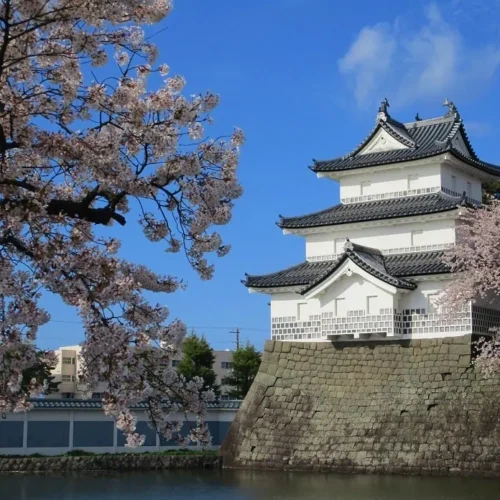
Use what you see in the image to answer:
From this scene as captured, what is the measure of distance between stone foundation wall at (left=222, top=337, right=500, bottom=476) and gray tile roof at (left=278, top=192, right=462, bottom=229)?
12.2ft

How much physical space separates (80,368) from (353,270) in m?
17.0

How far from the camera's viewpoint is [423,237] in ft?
80.8

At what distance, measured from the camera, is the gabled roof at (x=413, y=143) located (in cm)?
2561

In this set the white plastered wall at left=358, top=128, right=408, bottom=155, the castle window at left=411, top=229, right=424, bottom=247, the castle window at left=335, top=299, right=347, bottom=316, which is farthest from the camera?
the white plastered wall at left=358, top=128, right=408, bottom=155

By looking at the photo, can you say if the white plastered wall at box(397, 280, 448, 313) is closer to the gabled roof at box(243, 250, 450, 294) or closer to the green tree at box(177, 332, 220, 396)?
the gabled roof at box(243, 250, 450, 294)

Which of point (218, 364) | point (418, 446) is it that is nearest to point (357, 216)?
point (418, 446)

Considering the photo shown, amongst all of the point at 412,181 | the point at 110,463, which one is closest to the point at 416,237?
the point at 412,181

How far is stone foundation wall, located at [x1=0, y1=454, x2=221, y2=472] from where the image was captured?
77.5ft

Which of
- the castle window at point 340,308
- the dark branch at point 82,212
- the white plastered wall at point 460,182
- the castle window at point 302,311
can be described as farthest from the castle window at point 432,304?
the dark branch at point 82,212

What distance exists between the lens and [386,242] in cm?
2525

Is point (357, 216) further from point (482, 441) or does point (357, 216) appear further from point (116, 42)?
point (116, 42)

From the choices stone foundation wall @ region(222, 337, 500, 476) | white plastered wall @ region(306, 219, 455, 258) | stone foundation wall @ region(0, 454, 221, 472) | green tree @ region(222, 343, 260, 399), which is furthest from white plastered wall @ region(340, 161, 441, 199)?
green tree @ region(222, 343, 260, 399)

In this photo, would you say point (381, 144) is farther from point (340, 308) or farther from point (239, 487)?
point (239, 487)

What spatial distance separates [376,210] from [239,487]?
9.67 metres
